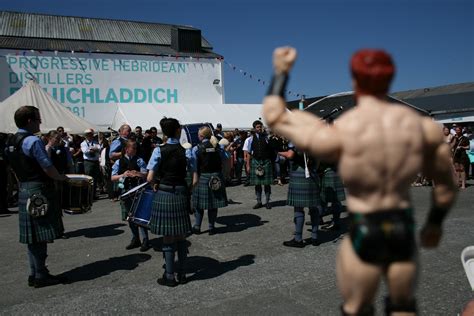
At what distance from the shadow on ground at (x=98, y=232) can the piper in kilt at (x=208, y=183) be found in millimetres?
1349

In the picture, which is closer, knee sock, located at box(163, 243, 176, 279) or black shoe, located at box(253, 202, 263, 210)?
knee sock, located at box(163, 243, 176, 279)

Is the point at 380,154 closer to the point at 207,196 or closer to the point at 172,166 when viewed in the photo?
the point at 172,166

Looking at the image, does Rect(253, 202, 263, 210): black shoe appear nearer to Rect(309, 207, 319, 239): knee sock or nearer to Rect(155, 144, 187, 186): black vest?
Rect(309, 207, 319, 239): knee sock

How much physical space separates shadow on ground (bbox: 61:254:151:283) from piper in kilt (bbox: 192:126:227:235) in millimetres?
1371

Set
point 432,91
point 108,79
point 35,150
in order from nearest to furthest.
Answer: point 35,150 → point 432,91 → point 108,79

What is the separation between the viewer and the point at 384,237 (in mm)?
1701

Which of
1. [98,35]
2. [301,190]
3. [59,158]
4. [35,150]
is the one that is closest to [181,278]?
[35,150]

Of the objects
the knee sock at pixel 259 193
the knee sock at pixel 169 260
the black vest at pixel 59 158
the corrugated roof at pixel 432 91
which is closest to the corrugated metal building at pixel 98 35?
the corrugated roof at pixel 432 91

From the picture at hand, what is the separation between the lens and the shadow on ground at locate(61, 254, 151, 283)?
4494 mm

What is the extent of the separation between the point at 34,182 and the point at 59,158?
288 centimetres

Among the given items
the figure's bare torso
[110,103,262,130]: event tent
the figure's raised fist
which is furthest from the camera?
[110,103,262,130]: event tent

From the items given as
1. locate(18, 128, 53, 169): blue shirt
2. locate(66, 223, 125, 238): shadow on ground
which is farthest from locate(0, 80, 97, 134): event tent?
locate(18, 128, 53, 169): blue shirt

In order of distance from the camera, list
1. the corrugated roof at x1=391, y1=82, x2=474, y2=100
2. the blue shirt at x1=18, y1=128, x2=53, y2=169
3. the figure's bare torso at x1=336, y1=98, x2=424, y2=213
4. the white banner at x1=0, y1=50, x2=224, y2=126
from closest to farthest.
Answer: the figure's bare torso at x1=336, y1=98, x2=424, y2=213 → the blue shirt at x1=18, y1=128, x2=53, y2=169 → the corrugated roof at x1=391, y1=82, x2=474, y2=100 → the white banner at x1=0, y1=50, x2=224, y2=126

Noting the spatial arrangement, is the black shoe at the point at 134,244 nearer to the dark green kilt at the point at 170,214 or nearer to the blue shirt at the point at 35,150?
the dark green kilt at the point at 170,214
